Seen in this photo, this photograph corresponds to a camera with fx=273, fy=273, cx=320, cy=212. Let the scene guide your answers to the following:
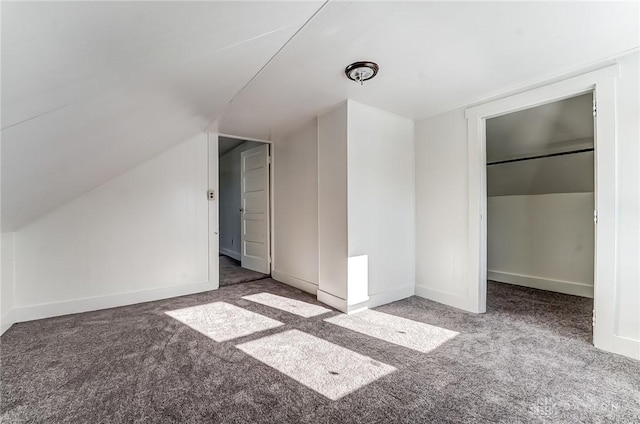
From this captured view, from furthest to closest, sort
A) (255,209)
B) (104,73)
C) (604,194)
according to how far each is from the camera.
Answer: (255,209)
(604,194)
(104,73)

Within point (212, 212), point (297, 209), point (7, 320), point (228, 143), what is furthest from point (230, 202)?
point (7, 320)

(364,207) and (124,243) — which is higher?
(364,207)

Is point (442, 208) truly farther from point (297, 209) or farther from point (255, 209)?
point (255, 209)

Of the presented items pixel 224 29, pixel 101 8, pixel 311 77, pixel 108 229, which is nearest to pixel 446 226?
pixel 311 77

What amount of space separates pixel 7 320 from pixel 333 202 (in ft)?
10.4

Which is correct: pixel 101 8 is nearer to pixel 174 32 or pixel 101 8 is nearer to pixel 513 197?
pixel 174 32

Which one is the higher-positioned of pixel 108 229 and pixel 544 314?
pixel 108 229

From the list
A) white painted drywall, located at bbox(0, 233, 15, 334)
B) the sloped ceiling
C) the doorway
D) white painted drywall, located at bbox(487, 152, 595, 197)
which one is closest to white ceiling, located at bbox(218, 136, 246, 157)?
the doorway

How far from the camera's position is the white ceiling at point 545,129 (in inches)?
115

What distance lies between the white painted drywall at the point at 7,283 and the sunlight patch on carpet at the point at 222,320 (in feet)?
4.19

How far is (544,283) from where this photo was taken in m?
3.59

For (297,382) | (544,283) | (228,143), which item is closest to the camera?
(297,382)

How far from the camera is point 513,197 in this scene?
393 cm

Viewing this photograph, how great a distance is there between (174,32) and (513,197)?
4.43 metres
